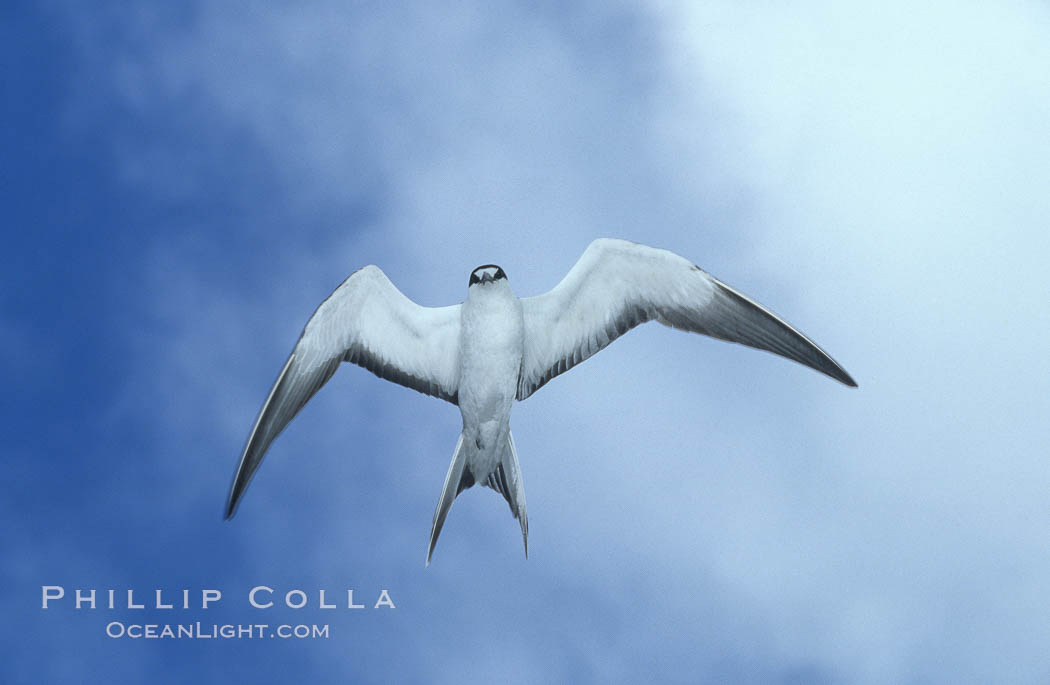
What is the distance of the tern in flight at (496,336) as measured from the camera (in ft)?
26.6

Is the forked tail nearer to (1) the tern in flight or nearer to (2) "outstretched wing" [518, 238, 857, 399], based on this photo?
(1) the tern in flight

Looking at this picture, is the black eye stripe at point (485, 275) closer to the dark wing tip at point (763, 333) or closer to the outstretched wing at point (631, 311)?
the outstretched wing at point (631, 311)

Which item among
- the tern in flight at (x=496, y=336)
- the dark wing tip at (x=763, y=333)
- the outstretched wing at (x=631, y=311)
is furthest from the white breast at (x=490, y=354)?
the dark wing tip at (x=763, y=333)

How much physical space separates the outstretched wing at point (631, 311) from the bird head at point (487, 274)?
404mm

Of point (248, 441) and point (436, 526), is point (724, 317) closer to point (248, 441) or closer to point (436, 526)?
point (436, 526)

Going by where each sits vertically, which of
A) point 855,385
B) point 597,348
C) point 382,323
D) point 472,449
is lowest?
point 855,385

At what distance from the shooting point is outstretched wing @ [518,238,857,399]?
802cm

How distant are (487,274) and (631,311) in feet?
5.11

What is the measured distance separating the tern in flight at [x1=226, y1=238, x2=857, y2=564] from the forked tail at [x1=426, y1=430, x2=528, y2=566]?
1cm

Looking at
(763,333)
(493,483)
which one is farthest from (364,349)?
(763,333)

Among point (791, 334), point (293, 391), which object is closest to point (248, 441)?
point (293, 391)

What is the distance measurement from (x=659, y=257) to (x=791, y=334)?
1.50m

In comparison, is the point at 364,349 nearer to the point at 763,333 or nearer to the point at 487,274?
the point at 487,274

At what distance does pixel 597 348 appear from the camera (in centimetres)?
861
